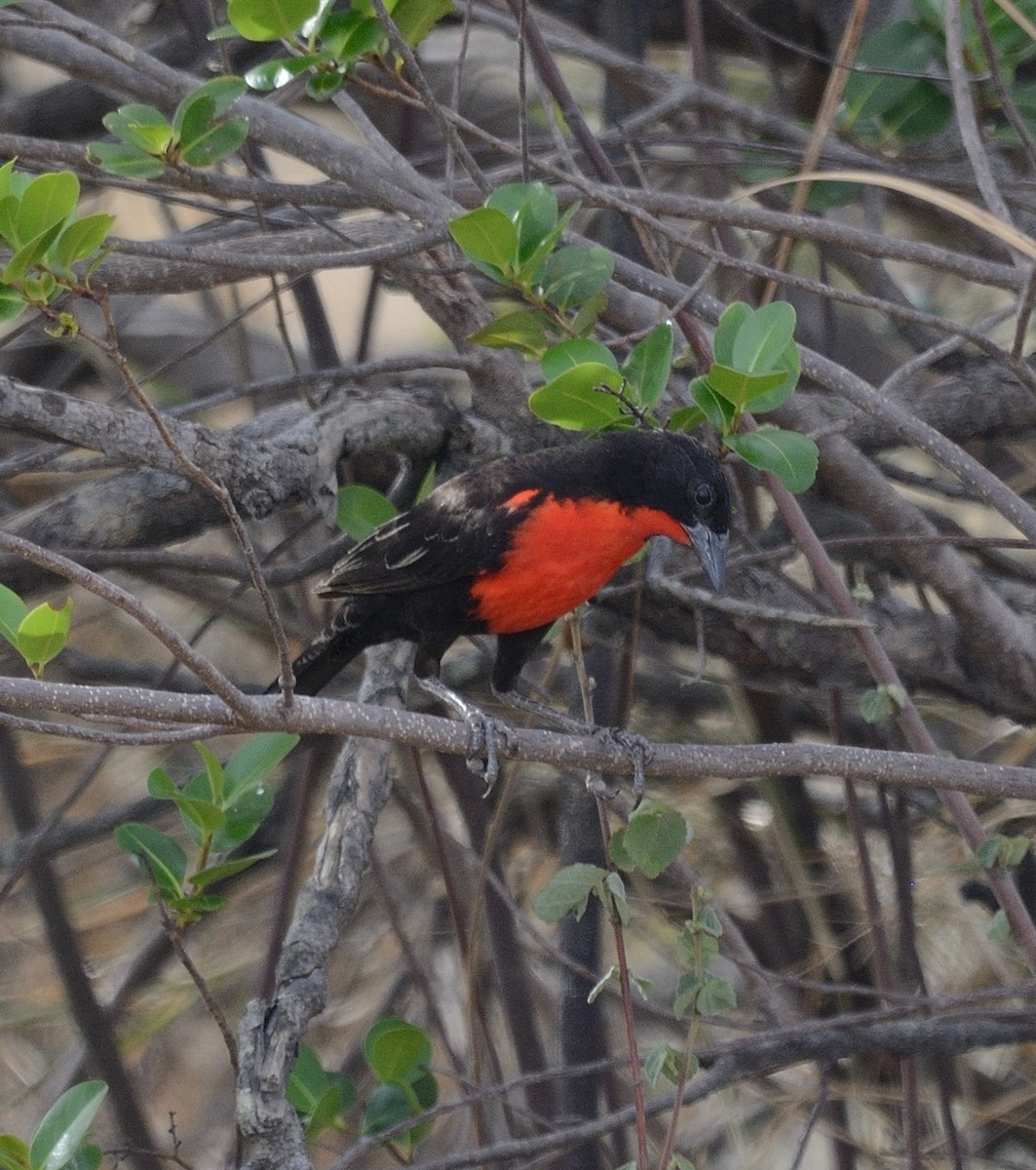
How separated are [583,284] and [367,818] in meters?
1.23

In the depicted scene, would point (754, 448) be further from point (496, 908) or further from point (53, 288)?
point (496, 908)

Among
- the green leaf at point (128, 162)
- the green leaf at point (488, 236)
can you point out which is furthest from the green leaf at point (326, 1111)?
the green leaf at point (128, 162)

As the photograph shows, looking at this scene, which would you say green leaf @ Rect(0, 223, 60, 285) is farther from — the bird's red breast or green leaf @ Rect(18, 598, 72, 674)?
the bird's red breast

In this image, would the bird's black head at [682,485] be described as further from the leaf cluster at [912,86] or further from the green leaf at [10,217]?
the green leaf at [10,217]

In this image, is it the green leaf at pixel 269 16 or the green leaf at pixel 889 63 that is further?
the green leaf at pixel 889 63

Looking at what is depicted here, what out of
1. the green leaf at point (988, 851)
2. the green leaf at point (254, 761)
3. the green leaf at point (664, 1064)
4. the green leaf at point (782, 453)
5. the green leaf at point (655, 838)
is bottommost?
the green leaf at point (664, 1064)

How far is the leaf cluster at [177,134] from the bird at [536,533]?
0.93m

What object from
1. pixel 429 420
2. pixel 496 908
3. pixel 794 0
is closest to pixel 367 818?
pixel 496 908

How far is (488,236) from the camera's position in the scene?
238cm

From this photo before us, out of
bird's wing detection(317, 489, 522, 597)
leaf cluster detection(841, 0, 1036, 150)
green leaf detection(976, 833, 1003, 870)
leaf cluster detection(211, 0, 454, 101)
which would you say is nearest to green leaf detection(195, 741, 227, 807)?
bird's wing detection(317, 489, 522, 597)

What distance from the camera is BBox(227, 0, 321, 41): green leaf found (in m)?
2.53

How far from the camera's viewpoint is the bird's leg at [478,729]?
260 centimetres

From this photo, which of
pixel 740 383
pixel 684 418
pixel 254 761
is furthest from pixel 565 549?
pixel 740 383

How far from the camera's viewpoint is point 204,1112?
16.1 feet
